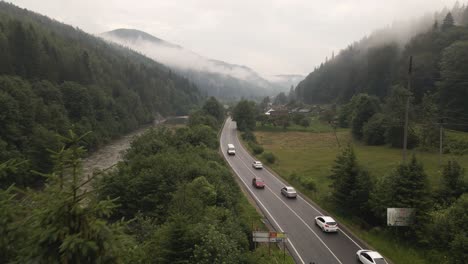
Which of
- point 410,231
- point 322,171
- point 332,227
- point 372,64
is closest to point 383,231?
point 410,231

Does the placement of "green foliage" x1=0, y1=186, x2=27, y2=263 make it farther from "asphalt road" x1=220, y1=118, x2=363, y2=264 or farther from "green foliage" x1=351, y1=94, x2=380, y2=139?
"green foliage" x1=351, y1=94, x2=380, y2=139

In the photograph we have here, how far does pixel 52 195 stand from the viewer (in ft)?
22.6

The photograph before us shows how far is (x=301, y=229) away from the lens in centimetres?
2848

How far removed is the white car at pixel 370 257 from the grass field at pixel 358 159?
99.7 inches

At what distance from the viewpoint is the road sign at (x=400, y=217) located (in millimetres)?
23938

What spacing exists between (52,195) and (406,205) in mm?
25399

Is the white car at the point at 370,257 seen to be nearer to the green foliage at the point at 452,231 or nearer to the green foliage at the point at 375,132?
the green foliage at the point at 452,231

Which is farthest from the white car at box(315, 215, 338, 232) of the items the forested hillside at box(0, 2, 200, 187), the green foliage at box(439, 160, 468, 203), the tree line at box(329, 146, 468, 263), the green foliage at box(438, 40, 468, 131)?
the green foliage at box(438, 40, 468, 131)

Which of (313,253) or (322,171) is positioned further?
(322,171)

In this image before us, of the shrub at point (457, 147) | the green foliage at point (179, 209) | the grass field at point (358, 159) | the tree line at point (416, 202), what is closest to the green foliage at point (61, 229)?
the green foliage at point (179, 209)

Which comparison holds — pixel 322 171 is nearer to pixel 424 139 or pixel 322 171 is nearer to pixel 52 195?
pixel 424 139

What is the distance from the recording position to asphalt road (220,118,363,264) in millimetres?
23578

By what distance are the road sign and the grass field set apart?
186 cm

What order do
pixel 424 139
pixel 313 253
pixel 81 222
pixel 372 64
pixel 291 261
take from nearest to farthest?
pixel 81 222, pixel 291 261, pixel 313 253, pixel 424 139, pixel 372 64
